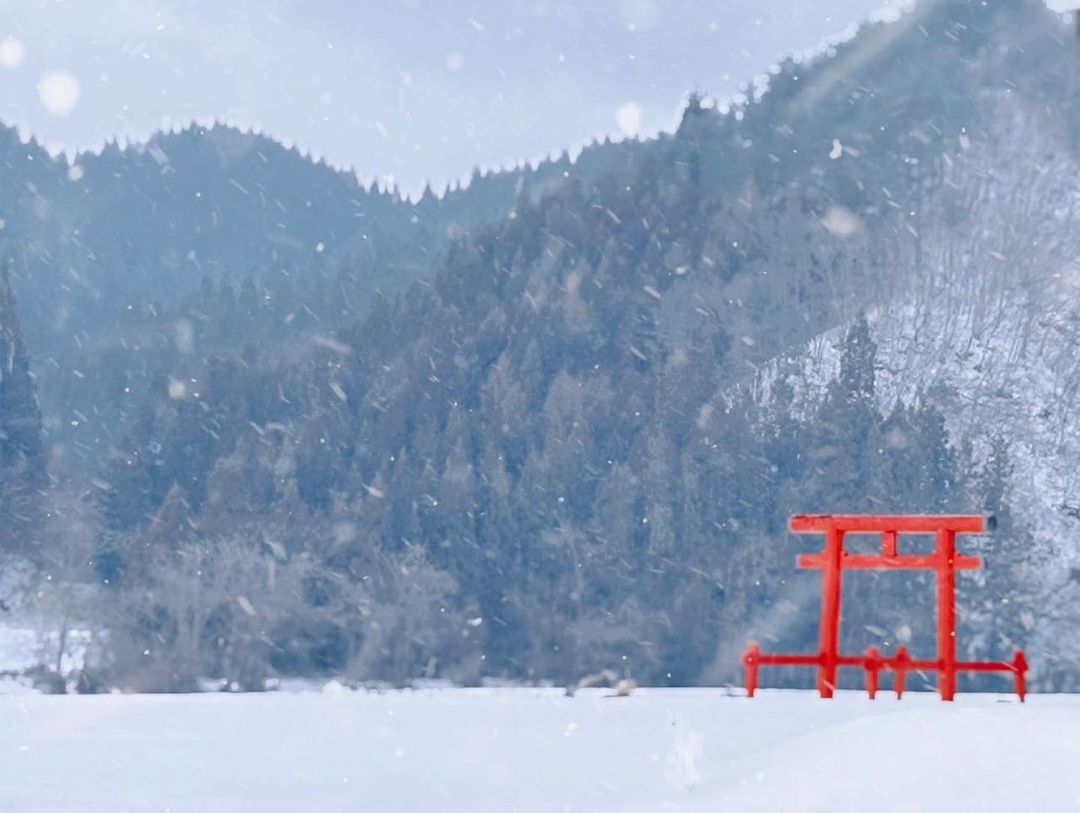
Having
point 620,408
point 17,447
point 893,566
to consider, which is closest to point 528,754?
point 893,566

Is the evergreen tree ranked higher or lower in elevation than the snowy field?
higher

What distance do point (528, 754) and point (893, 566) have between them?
5.98m

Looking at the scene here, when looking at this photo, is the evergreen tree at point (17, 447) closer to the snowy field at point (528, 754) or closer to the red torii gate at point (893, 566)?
the red torii gate at point (893, 566)

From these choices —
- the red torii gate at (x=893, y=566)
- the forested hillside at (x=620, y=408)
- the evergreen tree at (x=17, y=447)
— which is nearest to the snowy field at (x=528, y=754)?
the red torii gate at (x=893, y=566)

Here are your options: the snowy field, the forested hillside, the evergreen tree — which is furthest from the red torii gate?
the evergreen tree

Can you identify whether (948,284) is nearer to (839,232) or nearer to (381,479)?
(839,232)

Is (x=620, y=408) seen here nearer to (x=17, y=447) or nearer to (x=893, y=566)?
(x=17, y=447)

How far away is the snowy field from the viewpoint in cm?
840

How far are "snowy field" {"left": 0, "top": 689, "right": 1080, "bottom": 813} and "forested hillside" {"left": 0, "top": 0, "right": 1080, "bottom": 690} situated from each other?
107ft

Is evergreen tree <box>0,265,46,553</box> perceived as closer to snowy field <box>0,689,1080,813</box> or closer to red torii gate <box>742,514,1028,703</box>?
red torii gate <box>742,514,1028,703</box>

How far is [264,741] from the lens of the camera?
37.4ft

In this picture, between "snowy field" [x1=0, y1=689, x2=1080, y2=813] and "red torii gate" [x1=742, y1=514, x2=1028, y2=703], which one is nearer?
"snowy field" [x1=0, y1=689, x2=1080, y2=813]

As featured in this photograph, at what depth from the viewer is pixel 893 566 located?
52.7ft

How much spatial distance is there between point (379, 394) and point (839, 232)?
23.7 metres
